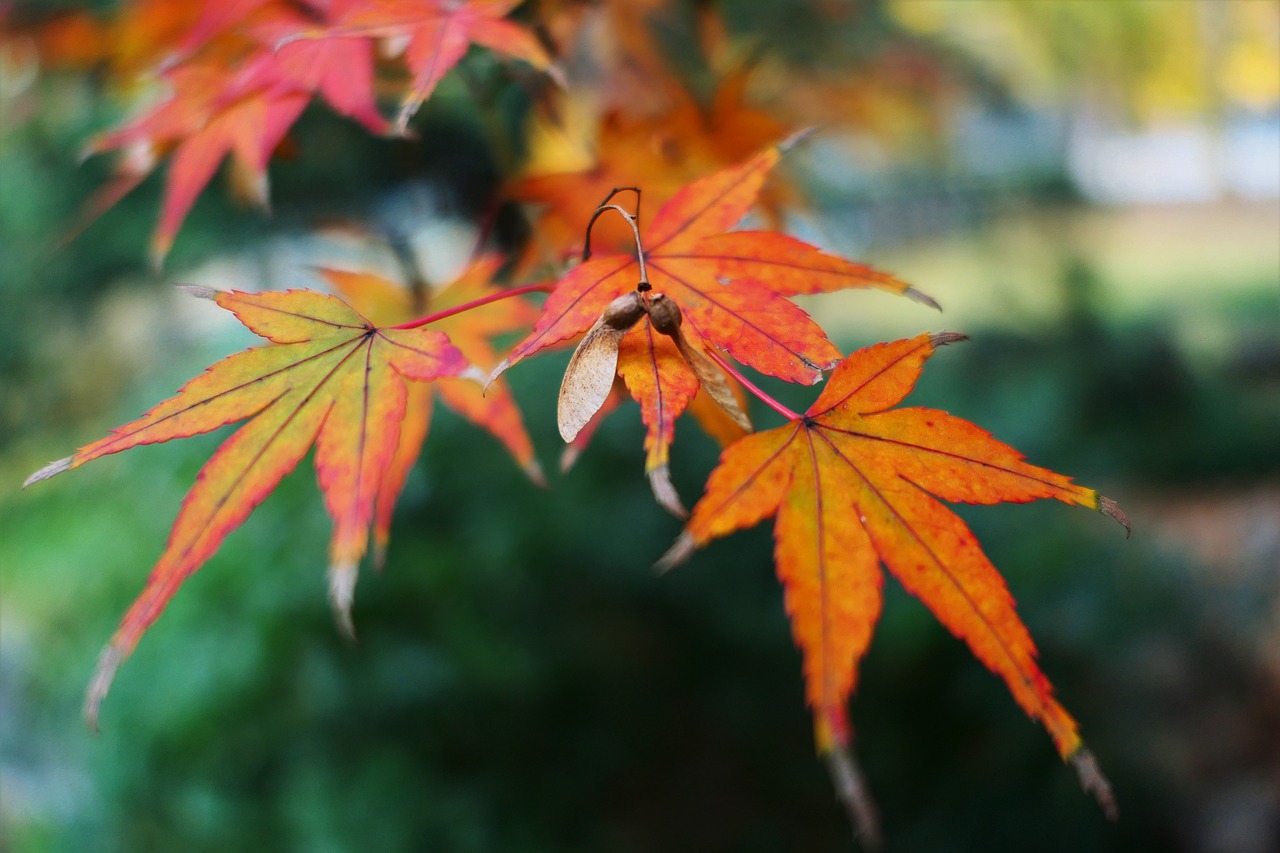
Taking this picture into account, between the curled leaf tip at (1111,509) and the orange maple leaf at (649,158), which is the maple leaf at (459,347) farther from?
the curled leaf tip at (1111,509)

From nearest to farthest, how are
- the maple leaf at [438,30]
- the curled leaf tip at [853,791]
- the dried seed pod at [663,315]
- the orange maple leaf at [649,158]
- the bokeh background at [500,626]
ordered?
1. the curled leaf tip at [853,791]
2. the dried seed pod at [663,315]
3. the maple leaf at [438,30]
4. the orange maple leaf at [649,158]
5. the bokeh background at [500,626]

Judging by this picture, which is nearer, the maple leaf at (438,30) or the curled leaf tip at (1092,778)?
the curled leaf tip at (1092,778)

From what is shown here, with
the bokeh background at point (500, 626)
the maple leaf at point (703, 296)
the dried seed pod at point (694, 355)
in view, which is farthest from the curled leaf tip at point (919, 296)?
the bokeh background at point (500, 626)

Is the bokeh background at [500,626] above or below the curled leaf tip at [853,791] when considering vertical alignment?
below

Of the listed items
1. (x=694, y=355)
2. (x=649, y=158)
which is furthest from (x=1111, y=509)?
(x=649, y=158)

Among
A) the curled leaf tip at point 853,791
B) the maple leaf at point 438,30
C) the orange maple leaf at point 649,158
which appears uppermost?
the maple leaf at point 438,30

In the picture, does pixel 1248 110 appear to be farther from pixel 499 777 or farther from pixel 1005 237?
pixel 499 777

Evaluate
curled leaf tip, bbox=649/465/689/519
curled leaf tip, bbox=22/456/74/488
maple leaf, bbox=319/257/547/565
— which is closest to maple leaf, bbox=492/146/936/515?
curled leaf tip, bbox=649/465/689/519
